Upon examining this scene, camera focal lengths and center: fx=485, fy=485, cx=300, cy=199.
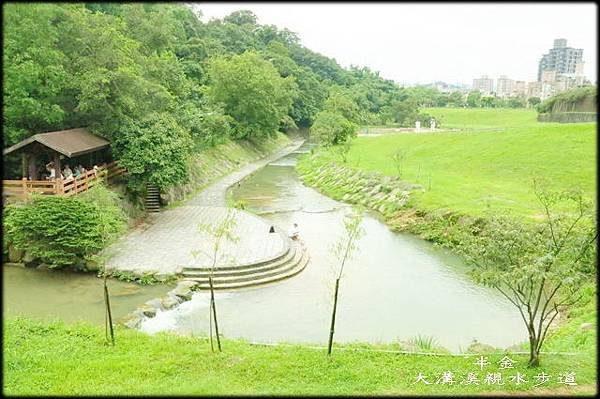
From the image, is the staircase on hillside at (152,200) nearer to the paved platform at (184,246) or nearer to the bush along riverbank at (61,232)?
the paved platform at (184,246)

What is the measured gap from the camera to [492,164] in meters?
30.9

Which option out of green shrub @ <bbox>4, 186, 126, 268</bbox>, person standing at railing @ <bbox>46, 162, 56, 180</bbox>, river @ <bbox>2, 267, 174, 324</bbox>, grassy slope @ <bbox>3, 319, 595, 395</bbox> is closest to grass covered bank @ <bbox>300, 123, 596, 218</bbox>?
grassy slope @ <bbox>3, 319, 595, 395</bbox>

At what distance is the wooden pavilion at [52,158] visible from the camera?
16.2 m

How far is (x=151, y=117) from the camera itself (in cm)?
2116

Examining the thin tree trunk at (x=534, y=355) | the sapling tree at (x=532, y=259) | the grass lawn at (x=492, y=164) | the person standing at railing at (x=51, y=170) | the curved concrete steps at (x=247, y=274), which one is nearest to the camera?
the sapling tree at (x=532, y=259)

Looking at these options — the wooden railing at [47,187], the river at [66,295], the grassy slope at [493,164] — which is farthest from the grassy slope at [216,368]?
the grassy slope at [493,164]

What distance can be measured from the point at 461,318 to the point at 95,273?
10825 millimetres

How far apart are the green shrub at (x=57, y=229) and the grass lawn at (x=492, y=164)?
1462 cm

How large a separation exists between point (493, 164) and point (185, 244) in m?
21.5

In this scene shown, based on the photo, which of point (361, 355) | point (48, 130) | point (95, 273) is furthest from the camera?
point (48, 130)

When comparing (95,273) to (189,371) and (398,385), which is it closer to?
(189,371)

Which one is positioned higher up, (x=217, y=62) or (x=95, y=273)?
(x=217, y=62)

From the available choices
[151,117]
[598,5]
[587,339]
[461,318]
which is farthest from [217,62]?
[598,5]

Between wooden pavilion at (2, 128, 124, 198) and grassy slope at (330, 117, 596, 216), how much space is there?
48.7 ft
